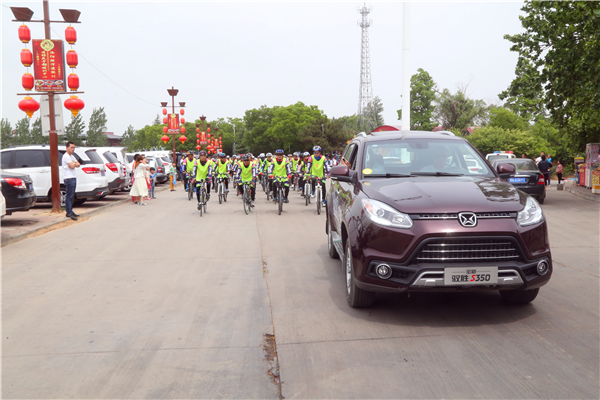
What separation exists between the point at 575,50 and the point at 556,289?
14006mm

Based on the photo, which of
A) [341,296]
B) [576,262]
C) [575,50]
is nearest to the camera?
[341,296]

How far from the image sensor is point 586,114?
58.2 feet

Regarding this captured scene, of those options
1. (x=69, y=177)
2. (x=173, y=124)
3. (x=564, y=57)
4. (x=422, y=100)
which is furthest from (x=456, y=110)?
(x=69, y=177)

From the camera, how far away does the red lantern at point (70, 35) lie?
1562 centimetres

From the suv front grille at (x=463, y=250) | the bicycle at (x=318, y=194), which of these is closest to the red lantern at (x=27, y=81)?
the bicycle at (x=318, y=194)

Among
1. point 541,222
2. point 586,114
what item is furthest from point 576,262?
point 586,114

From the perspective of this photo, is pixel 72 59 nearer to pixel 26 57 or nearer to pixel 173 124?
pixel 26 57

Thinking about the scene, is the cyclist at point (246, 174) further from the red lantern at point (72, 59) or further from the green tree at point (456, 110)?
the green tree at point (456, 110)

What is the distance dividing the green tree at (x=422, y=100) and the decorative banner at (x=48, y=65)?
61.2m

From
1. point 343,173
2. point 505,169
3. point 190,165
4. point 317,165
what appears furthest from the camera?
point 190,165

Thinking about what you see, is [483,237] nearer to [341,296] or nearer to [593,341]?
[593,341]

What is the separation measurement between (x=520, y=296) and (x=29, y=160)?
51.5ft

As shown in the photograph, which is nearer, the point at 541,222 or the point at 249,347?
the point at 249,347

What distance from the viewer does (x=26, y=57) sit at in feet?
49.9
